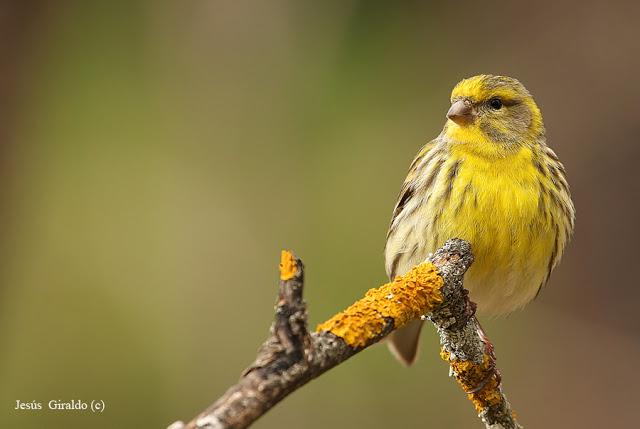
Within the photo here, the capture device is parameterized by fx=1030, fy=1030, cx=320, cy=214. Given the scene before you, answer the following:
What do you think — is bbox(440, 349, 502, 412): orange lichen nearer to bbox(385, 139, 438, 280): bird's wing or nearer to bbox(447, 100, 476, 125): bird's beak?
bbox(385, 139, 438, 280): bird's wing

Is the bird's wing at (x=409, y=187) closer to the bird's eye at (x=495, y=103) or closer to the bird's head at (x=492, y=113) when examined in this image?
the bird's head at (x=492, y=113)

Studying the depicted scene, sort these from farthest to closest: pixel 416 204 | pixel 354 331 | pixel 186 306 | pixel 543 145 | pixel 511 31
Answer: pixel 511 31 → pixel 186 306 → pixel 543 145 → pixel 416 204 → pixel 354 331

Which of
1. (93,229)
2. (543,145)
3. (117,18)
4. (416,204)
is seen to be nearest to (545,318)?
(543,145)

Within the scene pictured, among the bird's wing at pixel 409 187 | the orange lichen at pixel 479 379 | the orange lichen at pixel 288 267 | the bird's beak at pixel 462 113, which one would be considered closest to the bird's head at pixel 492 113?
the bird's beak at pixel 462 113

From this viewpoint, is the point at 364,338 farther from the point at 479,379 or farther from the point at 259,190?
the point at 259,190

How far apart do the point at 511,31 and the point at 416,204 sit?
9.92ft

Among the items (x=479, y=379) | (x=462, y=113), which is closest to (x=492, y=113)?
(x=462, y=113)

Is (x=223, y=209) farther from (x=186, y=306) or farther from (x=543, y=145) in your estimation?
(x=543, y=145)

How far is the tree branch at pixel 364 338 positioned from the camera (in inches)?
87.7

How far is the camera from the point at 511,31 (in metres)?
6.75

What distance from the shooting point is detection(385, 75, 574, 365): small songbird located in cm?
386

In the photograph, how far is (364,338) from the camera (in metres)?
2.65

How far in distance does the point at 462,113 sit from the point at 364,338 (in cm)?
179

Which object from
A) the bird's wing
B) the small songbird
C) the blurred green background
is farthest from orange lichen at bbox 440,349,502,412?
the blurred green background
